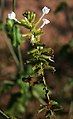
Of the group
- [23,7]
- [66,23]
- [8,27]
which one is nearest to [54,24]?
[66,23]

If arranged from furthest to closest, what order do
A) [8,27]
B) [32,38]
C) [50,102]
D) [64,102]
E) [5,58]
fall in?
1. [5,58]
2. [64,102]
3. [8,27]
4. [50,102]
5. [32,38]

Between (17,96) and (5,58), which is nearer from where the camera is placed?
(17,96)

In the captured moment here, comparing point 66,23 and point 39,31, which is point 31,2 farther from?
point 39,31

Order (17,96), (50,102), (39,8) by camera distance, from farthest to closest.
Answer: (39,8) → (17,96) → (50,102)

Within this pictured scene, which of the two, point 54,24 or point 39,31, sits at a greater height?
point 39,31

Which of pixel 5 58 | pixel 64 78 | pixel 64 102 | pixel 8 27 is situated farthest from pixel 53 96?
pixel 8 27

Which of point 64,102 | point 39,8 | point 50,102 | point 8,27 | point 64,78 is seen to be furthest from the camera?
point 39,8

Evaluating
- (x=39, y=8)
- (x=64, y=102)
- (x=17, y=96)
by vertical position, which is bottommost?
(x=64, y=102)

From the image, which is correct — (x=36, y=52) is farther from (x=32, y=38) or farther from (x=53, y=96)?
(x=53, y=96)

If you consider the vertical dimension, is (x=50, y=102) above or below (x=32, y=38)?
below
